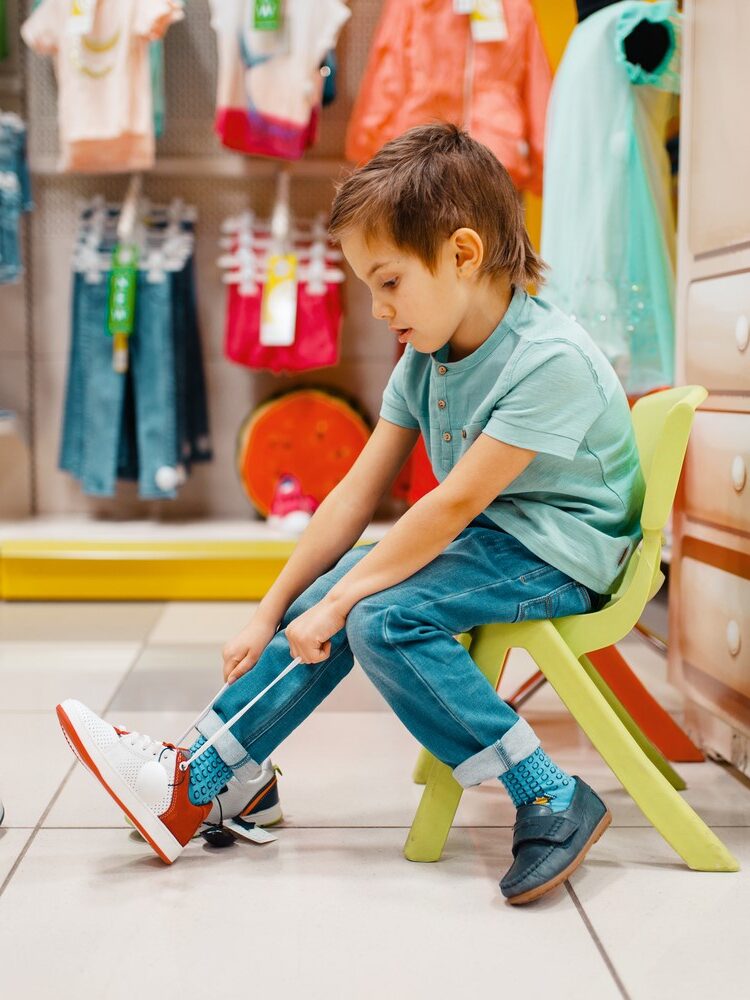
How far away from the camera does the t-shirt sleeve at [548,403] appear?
129cm

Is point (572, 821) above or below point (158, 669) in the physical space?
above

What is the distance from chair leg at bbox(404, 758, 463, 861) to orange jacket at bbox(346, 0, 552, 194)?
182 centimetres

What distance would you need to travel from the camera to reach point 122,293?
9.86 feet

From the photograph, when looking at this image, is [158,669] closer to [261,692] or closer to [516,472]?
[261,692]

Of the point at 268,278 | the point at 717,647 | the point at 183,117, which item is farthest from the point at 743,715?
the point at 183,117

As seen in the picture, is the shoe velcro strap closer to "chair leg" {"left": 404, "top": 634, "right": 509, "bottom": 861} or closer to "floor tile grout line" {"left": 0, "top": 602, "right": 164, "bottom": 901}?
"chair leg" {"left": 404, "top": 634, "right": 509, "bottom": 861}

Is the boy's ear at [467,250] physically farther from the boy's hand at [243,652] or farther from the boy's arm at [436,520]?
the boy's hand at [243,652]

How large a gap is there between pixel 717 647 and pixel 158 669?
3.71ft

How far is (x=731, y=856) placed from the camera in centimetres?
135

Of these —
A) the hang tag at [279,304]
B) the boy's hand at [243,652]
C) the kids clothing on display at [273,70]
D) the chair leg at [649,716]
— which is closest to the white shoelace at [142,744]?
the boy's hand at [243,652]

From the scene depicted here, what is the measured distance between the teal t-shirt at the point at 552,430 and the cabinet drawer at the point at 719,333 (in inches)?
10.6

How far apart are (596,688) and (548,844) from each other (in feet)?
0.66

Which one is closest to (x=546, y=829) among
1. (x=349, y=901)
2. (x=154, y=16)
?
(x=349, y=901)

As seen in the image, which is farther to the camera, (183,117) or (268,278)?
(183,117)
